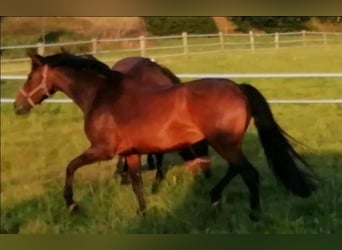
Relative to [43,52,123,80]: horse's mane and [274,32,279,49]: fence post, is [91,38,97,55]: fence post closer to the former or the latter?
[43,52,123,80]: horse's mane

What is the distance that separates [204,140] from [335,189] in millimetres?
640

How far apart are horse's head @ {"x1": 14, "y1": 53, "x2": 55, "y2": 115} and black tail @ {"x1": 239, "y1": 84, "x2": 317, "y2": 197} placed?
855 millimetres

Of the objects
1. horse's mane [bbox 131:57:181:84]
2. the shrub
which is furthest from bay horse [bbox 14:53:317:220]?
the shrub

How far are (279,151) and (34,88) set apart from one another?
109cm

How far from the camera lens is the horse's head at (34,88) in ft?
12.2

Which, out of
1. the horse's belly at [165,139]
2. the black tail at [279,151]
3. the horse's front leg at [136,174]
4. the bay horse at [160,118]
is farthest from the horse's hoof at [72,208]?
the black tail at [279,151]

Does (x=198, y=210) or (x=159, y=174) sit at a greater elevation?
(x=159, y=174)

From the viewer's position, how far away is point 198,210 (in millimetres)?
3730

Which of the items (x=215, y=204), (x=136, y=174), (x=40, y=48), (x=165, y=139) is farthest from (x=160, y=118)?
(x=40, y=48)

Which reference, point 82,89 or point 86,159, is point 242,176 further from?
point 82,89

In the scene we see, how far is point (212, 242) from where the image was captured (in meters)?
3.62

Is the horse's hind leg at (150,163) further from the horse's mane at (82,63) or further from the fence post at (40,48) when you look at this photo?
the fence post at (40,48)

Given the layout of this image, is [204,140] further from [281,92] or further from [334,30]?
[334,30]

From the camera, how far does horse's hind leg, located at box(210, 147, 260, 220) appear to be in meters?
3.53
